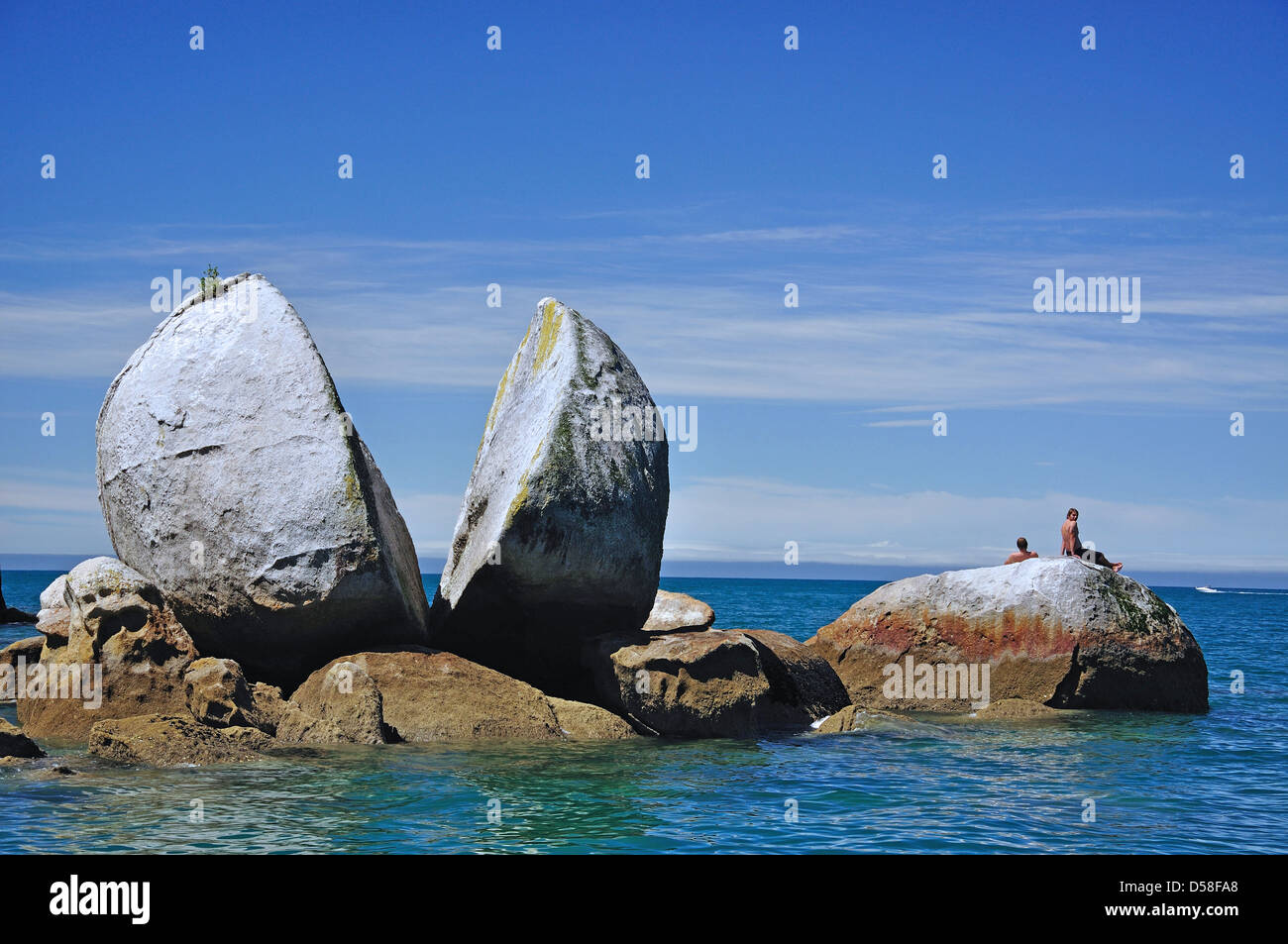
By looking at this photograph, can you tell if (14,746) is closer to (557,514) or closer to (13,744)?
(13,744)

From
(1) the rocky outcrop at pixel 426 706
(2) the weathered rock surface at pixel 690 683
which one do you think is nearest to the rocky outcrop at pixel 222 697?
(1) the rocky outcrop at pixel 426 706

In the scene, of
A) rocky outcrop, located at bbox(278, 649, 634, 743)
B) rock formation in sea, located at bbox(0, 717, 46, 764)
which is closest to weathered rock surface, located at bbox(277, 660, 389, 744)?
rocky outcrop, located at bbox(278, 649, 634, 743)

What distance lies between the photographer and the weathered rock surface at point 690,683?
624 inches

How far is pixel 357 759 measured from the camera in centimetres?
1366

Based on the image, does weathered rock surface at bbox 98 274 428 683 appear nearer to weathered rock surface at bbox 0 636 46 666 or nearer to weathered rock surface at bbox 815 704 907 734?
weathered rock surface at bbox 0 636 46 666

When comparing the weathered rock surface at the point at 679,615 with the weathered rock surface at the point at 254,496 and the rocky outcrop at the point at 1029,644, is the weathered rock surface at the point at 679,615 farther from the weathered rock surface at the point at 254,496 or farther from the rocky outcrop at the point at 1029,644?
the weathered rock surface at the point at 254,496

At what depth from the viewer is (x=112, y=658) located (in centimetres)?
1489

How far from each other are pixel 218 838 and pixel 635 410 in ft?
28.8

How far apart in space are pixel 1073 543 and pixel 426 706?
12413 mm

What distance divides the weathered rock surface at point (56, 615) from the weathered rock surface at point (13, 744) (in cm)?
294
